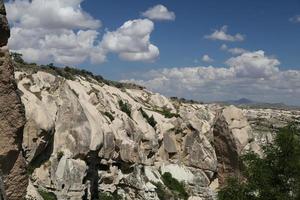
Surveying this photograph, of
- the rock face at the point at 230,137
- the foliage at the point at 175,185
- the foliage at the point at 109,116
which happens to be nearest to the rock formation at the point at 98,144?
the foliage at the point at 109,116

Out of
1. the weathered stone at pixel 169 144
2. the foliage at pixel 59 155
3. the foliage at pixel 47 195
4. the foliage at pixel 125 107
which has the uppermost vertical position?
the foliage at pixel 125 107

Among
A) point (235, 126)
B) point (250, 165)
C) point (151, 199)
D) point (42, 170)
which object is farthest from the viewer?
point (235, 126)

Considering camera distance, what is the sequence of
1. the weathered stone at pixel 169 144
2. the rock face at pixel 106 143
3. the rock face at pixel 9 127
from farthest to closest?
the weathered stone at pixel 169 144
the rock face at pixel 106 143
the rock face at pixel 9 127

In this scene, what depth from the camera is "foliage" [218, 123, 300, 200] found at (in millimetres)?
21266

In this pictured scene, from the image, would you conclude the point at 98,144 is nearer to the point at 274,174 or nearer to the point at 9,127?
the point at 274,174

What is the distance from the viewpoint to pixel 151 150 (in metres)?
55.5

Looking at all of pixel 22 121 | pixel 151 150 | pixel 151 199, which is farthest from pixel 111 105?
pixel 22 121

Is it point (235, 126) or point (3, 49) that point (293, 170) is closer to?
point (3, 49)

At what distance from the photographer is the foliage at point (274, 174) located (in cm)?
2127

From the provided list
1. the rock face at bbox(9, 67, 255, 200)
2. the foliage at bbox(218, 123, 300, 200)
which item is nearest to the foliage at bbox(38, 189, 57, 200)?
the rock face at bbox(9, 67, 255, 200)

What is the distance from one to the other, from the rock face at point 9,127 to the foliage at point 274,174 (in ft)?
44.0

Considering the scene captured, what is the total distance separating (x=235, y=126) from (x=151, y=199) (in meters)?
14.7

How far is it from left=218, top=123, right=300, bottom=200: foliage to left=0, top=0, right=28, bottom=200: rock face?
1342 cm

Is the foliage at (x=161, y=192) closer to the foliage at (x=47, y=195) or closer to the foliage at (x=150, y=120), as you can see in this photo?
the foliage at (x=150, y=120)
